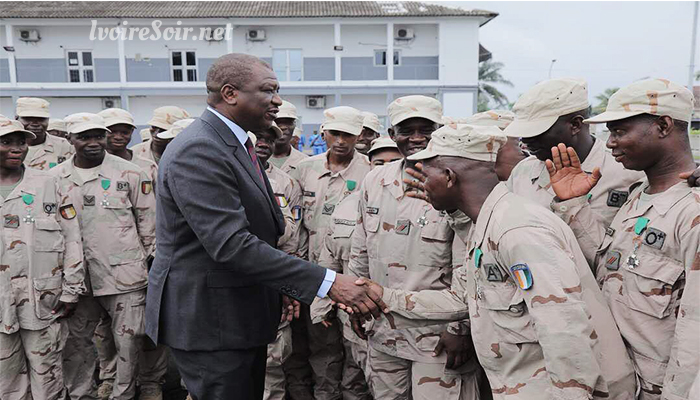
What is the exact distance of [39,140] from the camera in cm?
684

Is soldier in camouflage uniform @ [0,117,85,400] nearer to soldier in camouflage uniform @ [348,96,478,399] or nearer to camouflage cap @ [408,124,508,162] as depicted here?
soldier in camouflage uniform @ [348,96,478,399]

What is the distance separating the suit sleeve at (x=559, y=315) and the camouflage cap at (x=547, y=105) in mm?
1056

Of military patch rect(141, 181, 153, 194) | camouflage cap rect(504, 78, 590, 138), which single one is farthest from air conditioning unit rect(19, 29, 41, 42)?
camouflage cap rect(504, 78, 590, 138)

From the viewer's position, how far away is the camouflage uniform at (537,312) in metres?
1.81

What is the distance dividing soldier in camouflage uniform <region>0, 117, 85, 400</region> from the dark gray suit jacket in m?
1.92

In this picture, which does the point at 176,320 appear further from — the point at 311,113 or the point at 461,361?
the point at 311,113

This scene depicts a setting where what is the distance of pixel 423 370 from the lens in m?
3.19

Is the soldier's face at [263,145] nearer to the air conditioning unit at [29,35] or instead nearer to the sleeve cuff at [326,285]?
the sleeve cuff at [326,285]

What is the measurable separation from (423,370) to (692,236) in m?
1.71

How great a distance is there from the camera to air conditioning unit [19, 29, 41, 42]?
25328mm

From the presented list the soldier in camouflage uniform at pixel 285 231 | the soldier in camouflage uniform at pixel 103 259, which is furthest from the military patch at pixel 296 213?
the soldier in camouflage uniform at pixel 103 259

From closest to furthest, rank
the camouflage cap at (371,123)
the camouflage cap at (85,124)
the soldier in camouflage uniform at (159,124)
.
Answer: the camouflage cap at (85,124) < the camouflage cap at (371,123) < the soldier in camouflage uniform at (159,124)

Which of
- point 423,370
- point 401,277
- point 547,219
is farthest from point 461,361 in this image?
point 547,219

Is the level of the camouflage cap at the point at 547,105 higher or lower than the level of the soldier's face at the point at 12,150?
higher
